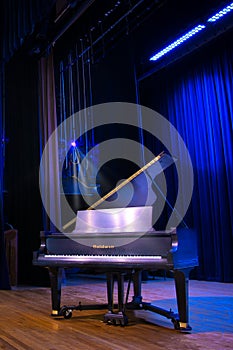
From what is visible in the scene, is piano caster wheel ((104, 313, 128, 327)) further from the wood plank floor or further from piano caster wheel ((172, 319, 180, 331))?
piano caster wheel ((172, 319, 180, 331))

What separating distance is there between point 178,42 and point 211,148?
1.72 m

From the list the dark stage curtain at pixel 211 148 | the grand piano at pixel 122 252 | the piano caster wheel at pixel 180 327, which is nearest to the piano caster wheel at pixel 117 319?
the grand piano at pixel 122 252

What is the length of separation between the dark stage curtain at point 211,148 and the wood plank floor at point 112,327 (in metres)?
1.12

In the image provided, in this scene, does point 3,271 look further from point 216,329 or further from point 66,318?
point 216,329

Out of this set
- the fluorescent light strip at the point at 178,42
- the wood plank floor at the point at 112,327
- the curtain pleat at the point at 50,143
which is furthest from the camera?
the curtain pleat at the point at 50,143

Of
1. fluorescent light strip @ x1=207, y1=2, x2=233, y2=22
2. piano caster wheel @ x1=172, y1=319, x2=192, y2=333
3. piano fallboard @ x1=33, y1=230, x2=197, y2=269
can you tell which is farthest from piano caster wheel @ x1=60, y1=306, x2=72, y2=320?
fluorescent light strip @ x1=207, y1=2, x2=233, y2=22

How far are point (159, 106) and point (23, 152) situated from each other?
8.49 ft

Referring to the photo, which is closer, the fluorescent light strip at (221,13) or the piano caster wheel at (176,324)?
the piano caster wheel at (176,324)

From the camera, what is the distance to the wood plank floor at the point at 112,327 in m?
2.54

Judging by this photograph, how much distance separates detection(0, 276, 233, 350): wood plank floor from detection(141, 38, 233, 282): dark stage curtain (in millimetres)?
1124

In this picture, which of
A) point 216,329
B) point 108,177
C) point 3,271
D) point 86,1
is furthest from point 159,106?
point 216,329

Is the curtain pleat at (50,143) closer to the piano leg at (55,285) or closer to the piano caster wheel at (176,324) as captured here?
the piano leg at (55,285)

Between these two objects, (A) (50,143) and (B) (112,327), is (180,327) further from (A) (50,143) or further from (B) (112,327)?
(A) (50,143)

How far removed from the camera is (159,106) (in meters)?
7.10
